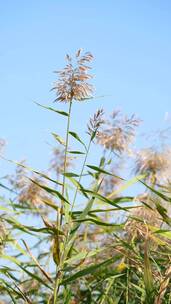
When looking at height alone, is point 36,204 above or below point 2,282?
above

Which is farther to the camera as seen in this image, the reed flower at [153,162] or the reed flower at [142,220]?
the reed flower at [153,162]

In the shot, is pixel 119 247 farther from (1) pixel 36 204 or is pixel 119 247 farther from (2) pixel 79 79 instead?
(1) pixel 36 204

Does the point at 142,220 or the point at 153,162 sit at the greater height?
the point at 153,162

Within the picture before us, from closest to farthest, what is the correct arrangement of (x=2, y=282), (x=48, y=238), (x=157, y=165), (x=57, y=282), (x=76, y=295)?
(x=57, y=282)
(x=2, y=282)
(x=76, y=295)
(x=48, y=238)
(x=157, y=165)

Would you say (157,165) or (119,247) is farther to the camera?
(157,165)

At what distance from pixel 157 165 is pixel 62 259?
2.15 metres

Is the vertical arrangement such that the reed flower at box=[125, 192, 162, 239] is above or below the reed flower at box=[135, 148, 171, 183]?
below

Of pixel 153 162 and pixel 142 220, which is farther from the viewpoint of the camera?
→ pixel 153 162

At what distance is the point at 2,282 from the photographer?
87.3 inches

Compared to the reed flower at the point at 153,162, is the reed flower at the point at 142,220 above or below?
below

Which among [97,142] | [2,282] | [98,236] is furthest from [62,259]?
[98,236]

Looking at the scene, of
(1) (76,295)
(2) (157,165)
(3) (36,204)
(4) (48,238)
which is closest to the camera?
(1) (76,295)

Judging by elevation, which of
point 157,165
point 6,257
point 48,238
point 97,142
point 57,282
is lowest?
point 57,282

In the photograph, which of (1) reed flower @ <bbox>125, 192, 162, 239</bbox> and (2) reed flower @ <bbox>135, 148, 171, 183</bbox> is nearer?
(1) reed flower @ <bbox>125, 192, 162, 239</bbox>
